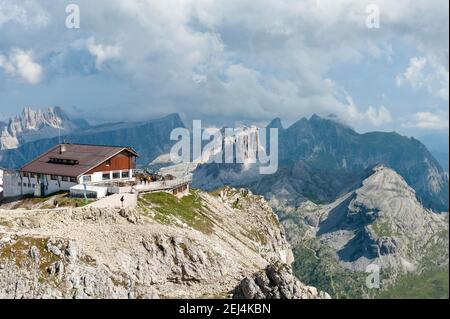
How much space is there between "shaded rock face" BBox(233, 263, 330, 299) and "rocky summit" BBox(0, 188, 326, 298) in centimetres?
34

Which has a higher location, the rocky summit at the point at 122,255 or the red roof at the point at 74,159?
the red roof at the point at 74,159

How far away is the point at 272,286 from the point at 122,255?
75.2ft

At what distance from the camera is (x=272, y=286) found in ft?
287

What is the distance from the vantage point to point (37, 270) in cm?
7450

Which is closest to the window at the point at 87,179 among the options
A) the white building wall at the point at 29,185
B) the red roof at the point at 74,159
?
the red roof at the point at 74,159

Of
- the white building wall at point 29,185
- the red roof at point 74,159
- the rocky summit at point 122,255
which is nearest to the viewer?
the rocky summit at point 122,255

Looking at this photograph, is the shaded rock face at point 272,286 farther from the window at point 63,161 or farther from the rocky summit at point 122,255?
the window at point 63,161

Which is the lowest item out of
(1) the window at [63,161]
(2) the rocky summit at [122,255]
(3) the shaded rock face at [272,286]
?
(3) the shaded rock face at [272,286]

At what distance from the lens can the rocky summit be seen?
74.6 m

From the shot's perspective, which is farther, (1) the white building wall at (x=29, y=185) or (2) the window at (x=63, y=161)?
(2) the window at (x=63, y=161)

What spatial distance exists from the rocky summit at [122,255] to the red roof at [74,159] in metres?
11.7

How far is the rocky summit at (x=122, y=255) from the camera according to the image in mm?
74625

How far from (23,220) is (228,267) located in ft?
108
